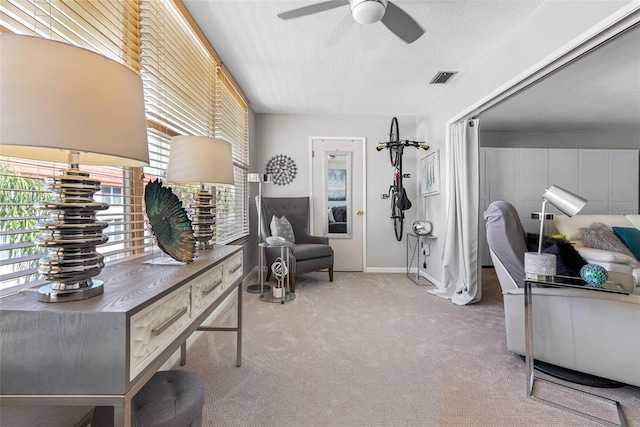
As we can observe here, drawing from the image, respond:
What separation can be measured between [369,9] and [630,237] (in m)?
3.76

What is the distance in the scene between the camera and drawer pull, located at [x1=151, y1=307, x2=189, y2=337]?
838 mm

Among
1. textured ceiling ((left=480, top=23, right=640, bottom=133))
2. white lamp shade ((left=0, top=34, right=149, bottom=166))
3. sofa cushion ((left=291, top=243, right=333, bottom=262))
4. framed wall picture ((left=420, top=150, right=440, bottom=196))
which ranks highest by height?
textured ceiling ((left=480, top=23, right=640, bottom=133))

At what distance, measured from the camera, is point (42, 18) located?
108 centimetres

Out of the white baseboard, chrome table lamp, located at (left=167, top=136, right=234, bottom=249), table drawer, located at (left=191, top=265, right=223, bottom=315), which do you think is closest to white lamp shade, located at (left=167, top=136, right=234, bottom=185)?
chrome table lamp, located at (left=167, top=136, right=234, bottom=249)

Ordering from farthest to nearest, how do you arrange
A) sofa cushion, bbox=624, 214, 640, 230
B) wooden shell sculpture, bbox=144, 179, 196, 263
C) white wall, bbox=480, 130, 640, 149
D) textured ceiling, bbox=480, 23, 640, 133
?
white wall, bbox=480, 130, 640, 149 < sofa cushion, bbox=624, 214, 640, 230 < textured ceiling, bbox=480, 23, 640, 133 < wooden shell sculpture, bbox=144, 179, 196, 263

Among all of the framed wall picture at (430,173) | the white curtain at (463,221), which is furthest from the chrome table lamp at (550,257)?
the framed wall picture at (430,173)

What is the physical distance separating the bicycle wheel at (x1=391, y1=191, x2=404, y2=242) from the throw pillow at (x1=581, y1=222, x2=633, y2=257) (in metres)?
2.19

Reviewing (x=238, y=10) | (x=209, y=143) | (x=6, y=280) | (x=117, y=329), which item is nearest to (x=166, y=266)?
(x=6, y=280)

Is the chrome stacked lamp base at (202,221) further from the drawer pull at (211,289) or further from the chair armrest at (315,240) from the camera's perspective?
the chair armrest at (315,240)

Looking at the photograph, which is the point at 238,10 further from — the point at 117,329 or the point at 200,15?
the point at 117,329

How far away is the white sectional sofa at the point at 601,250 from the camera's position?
2.79 m

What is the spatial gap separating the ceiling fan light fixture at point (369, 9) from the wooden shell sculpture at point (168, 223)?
150 cm

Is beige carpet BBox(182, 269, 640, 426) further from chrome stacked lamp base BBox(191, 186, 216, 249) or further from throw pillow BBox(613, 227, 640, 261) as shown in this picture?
throw pillow BBox(613, 227, 640, 261)

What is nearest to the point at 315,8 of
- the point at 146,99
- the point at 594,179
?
the point at 146,99
